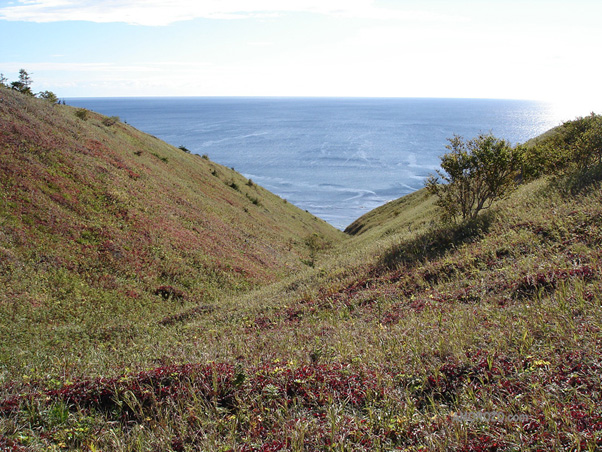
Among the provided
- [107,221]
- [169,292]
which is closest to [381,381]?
[169,292]

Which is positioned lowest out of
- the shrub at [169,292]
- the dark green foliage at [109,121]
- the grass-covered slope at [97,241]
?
the shrub at [169,292]

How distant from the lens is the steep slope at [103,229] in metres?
18.2

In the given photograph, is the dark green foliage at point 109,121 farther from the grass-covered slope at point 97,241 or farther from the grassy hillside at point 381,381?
the grassy hillside at point 381,381

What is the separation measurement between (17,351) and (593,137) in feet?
89.6

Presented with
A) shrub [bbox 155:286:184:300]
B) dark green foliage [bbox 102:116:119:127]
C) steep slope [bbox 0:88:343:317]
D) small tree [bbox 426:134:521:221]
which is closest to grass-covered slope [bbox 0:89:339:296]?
steep slope [bbox 0:88:343:317]

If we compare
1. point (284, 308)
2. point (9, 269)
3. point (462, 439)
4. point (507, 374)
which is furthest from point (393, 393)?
point (9, 269)

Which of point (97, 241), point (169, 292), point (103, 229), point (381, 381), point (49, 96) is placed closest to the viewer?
point (381, 381)

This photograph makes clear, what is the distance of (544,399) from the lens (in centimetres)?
449

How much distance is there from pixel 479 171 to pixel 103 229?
72.4 ft

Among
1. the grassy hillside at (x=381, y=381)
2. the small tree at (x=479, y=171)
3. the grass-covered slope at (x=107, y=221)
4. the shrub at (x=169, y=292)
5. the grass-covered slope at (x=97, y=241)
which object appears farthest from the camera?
the shrub at (x=169, y=292)

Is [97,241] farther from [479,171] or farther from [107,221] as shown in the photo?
[479,171]

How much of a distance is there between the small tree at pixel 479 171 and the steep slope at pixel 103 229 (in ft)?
47.3

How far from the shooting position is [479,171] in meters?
19.5

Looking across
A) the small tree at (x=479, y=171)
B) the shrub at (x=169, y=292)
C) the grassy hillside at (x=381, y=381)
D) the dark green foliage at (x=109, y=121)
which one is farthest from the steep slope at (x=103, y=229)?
the small tree at (x=479, y=171)
